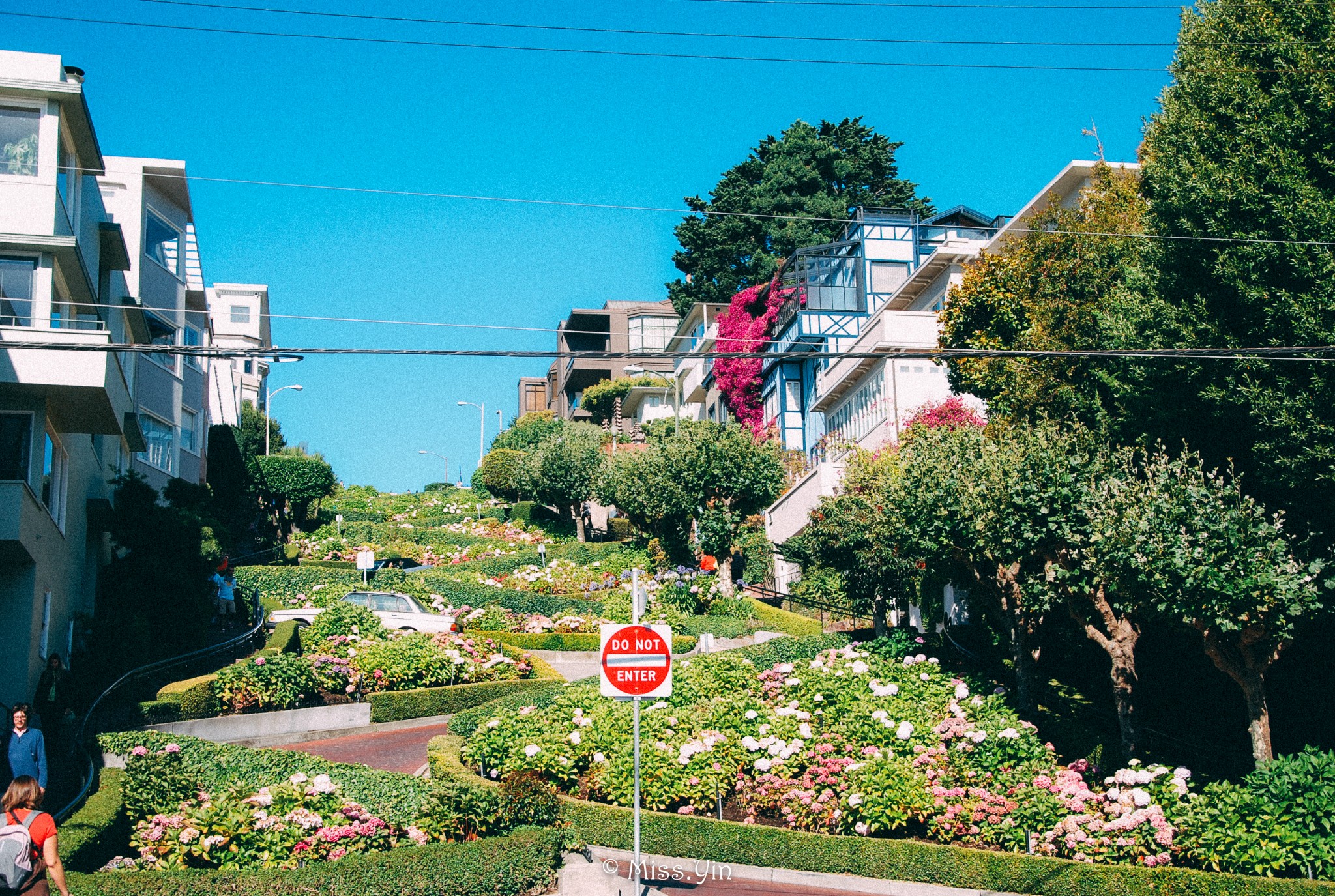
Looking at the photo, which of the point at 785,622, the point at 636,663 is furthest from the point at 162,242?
the point at 636,663

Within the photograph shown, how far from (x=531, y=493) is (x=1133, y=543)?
154 ft

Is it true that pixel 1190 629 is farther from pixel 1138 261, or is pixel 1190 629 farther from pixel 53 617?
pixel 53 617

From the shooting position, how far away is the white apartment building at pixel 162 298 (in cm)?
2997

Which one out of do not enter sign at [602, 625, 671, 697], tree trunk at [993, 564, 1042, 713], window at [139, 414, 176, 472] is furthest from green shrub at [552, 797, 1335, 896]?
window at [139, 414, 176, 472]

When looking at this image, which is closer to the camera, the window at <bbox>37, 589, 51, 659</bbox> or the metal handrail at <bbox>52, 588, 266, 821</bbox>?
the metal handrail at <bbox>52, 588, 266, 821</bbox>

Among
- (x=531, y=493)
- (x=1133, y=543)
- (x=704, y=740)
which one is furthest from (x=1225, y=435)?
(x=531, y=493)

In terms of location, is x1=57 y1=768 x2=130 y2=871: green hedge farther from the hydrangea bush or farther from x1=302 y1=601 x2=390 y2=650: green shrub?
x1=302 y1=601 x2=390 y2=650: green shrub

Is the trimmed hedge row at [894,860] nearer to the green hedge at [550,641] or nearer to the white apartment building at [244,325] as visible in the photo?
the green hedge at [550,641]

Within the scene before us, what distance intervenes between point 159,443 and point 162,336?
2977 mm

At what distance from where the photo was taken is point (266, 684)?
839 inches

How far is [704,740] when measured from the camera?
16.6 metres

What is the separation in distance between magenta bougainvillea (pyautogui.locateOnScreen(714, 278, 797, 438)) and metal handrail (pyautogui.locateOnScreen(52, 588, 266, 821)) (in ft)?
87.3

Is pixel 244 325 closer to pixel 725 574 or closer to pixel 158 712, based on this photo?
pixel 725 574

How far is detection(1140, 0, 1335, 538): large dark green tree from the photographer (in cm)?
1443
